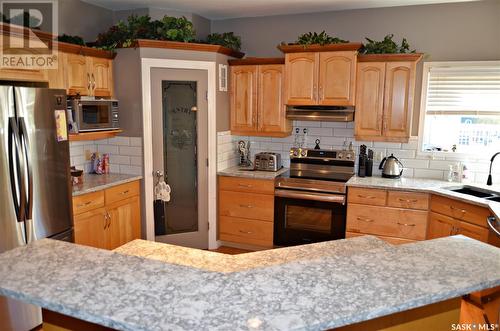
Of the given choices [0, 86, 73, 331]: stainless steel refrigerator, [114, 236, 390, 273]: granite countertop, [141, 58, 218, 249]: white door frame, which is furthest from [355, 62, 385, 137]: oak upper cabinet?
[0, 86, 73, 331]: stainless steel refrigerator

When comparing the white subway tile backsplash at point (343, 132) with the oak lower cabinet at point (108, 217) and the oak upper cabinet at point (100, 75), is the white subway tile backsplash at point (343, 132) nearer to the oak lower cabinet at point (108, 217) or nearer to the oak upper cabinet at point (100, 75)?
the oak lower cabinet at point (108, 217)

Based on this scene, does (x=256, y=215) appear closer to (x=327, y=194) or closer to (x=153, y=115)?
(x=327, y=194)

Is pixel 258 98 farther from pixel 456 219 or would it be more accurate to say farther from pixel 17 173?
pixel 17 173

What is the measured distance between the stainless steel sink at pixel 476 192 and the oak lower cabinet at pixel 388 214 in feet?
1.10

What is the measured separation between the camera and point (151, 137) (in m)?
4.05

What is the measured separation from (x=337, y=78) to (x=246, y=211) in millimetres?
1767

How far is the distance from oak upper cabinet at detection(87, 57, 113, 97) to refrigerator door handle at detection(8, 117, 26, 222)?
50.0 inches

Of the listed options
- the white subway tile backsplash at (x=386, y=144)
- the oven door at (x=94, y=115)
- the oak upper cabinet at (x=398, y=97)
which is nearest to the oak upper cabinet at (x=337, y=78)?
the oak upper cabinet at (x=398, y=97)

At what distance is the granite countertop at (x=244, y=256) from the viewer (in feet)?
6.20

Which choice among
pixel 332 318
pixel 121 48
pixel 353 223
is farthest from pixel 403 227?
pixel 121 48

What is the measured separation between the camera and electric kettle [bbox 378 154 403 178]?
4.16m

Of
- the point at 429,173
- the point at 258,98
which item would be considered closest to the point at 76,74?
the point at 258,98

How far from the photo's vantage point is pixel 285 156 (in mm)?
4770

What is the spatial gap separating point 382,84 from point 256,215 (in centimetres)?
195
